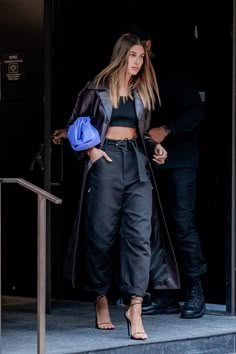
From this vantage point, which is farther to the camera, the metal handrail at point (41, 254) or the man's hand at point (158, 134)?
the man's hand at point (158, 134)

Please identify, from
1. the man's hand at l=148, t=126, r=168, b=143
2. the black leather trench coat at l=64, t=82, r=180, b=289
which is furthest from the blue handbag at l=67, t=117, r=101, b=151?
the man's hand at l=148, t=126, r=168, b=143

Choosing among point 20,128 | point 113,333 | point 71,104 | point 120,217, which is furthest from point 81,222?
point 20,128

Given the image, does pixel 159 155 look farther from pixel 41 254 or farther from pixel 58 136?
pixel 41 254

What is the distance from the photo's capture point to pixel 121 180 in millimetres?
5828

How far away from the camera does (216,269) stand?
6.93 m

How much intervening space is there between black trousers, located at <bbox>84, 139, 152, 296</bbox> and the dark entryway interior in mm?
980

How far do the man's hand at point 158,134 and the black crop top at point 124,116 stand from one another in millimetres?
441

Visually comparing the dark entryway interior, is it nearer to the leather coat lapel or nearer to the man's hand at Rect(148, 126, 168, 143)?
the man's hand at Rect(148, 126, 168, 143)

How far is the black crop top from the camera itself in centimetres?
586

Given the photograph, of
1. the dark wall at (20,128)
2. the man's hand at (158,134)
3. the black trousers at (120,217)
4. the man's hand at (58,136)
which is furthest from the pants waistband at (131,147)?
the dark wall at (20,128)

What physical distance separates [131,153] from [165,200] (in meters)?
0.96

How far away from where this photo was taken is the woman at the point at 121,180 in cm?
577

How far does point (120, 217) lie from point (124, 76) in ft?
2.67

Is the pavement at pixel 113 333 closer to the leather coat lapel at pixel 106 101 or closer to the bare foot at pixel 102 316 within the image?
the bare foot at pixel 102 316
